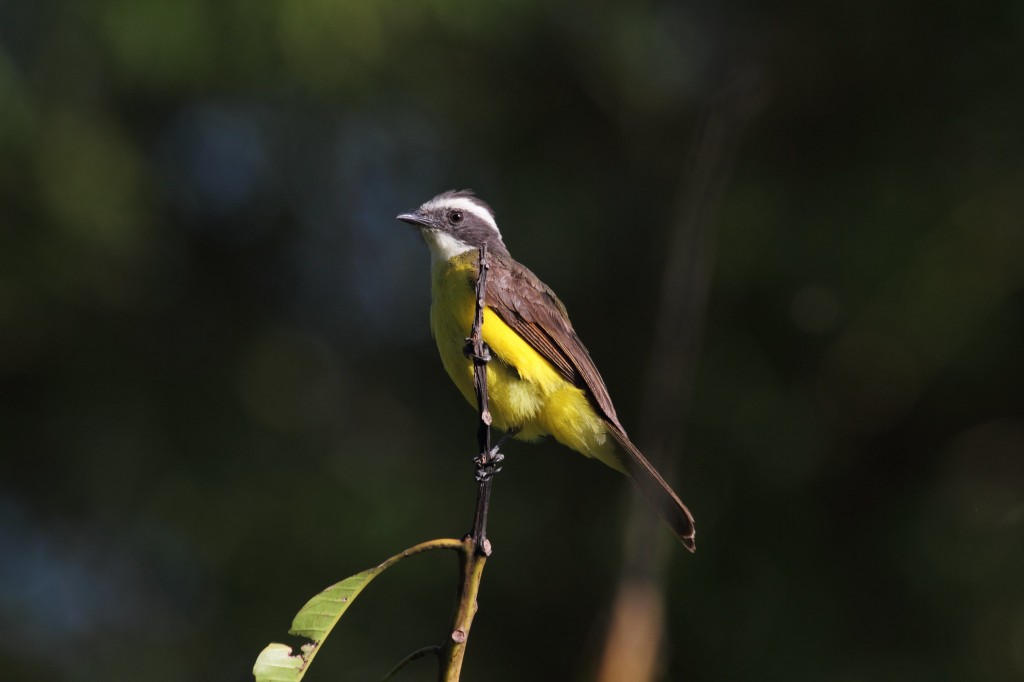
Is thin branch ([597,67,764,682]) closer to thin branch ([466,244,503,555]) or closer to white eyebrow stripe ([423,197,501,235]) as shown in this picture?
thin branch ([466,244,503,555])

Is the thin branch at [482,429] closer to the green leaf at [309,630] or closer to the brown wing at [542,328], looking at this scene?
the green leaf at [309,630]

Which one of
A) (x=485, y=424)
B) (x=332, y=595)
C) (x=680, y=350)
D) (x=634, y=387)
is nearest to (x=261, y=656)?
(x=332, y=595)

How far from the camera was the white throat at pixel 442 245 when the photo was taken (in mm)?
3523

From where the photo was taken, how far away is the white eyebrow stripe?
148 inches

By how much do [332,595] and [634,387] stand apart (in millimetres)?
2925

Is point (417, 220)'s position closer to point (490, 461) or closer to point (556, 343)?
point (556, 343)

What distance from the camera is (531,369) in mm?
3068

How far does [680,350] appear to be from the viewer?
86.4 inches

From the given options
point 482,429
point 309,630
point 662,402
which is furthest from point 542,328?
point 309,630

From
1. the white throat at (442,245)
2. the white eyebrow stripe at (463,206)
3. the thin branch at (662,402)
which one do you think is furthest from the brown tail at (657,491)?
the white eyebrow stripe at (463,206)

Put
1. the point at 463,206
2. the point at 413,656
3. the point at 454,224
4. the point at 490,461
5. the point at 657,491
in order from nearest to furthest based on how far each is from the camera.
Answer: the point at 413,656 < the point at 490,461 < the point at 657,491 < the point at 454,224 < the point at 463,206

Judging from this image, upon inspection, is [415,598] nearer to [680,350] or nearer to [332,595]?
[680,350]

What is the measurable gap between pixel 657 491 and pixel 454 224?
1.24 metres

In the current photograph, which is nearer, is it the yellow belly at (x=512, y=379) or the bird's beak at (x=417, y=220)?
the yellow belly at (x=512, y=379)
